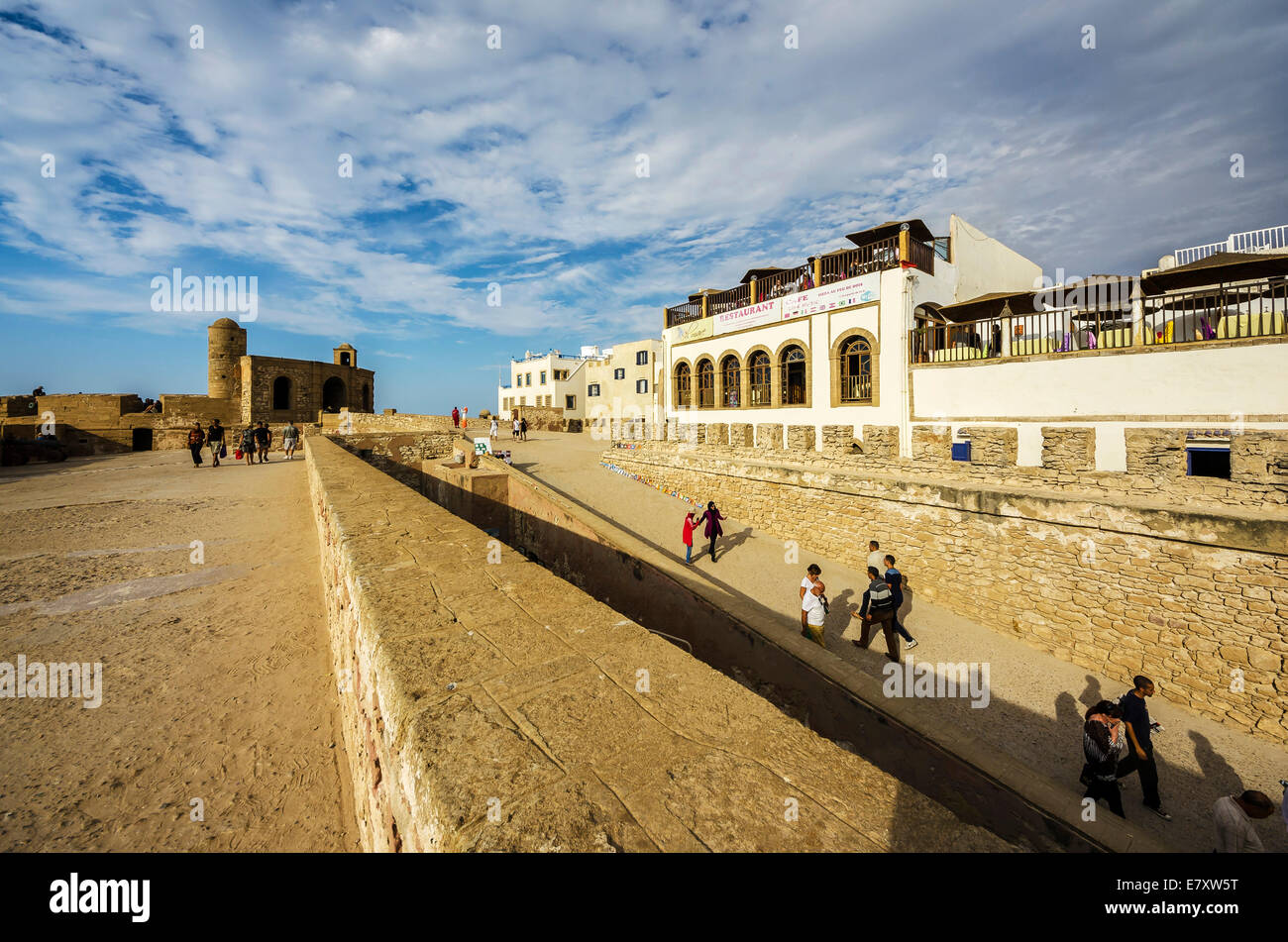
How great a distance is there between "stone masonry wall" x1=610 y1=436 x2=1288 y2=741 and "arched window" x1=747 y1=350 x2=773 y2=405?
8.03 metres

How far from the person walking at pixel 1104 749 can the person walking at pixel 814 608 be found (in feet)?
10.7

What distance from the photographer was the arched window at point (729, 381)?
72.4 ft

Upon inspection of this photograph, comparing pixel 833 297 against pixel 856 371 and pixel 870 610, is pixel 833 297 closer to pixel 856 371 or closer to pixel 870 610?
pixel 856 371

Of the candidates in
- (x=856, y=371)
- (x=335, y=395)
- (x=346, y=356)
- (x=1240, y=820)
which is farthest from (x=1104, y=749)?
(x=346, y=356)

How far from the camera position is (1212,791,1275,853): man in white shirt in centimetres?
418

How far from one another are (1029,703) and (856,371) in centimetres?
1207

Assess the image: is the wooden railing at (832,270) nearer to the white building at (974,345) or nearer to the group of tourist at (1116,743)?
the white building at (974,345)

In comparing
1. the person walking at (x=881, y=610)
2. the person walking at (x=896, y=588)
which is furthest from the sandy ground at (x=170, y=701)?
the person walking at (x=896, y=588)

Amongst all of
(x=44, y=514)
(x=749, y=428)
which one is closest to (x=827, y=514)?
(x=749, y=428)

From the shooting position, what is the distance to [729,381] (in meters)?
22.5

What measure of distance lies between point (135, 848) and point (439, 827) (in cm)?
223

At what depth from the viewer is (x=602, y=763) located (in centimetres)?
152
